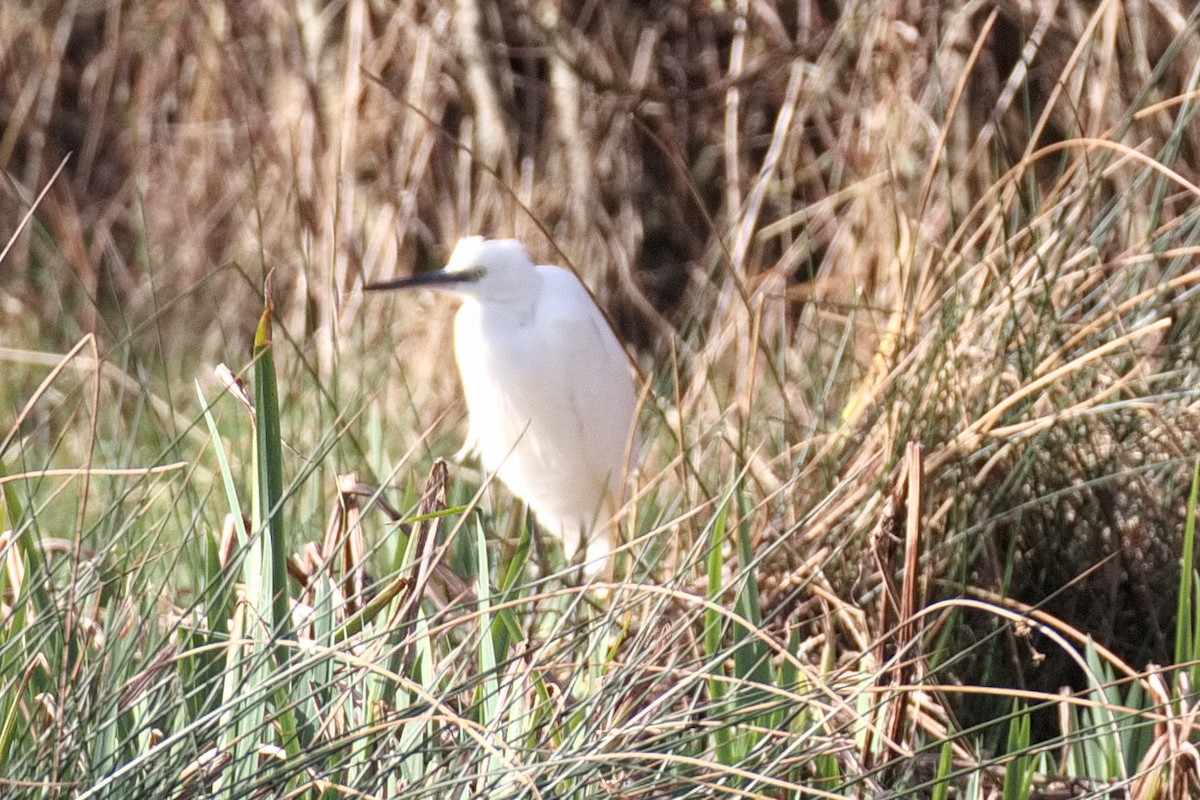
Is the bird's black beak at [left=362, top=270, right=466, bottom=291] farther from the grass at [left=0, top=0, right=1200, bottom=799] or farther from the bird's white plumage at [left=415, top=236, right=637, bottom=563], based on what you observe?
the grass at [left=0, top=0, right=1200, bottom=799]

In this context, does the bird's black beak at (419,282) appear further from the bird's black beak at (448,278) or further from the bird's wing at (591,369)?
the bird's wing at (591,369)

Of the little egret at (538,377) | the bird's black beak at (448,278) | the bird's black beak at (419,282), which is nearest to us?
the bird's black beak at (419,282)

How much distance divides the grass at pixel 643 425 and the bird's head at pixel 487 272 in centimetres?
26

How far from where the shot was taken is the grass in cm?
103

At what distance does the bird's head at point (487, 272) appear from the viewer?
7.89 feet

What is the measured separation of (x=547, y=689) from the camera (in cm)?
122

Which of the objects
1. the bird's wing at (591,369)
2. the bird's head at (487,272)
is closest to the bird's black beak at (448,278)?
the bird's head at (487,272)

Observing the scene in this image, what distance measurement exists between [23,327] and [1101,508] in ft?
10.6

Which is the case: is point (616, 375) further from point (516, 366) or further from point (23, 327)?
point (23, 327)

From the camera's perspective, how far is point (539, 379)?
2.59 metres

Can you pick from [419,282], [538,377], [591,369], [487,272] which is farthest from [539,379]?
[419,282]

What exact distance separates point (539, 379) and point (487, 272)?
0.25 m

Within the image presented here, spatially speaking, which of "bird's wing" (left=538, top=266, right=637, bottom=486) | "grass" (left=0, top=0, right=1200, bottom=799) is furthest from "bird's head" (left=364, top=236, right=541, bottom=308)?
"grass" (left=0, top=0, right=1200, bottom=799)

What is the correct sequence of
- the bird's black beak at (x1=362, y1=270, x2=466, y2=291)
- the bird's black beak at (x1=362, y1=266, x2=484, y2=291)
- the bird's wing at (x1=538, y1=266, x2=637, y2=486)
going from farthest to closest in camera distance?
the bird's wing at (x1=538, y1=266, x2=637, y2=486), the bird's black beak at (x1=362, y1=266, x2=484, y2=291), the bird's black beak at (x1=362, y1=270, x2=466, y2=291)
